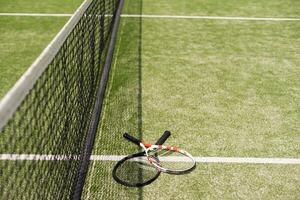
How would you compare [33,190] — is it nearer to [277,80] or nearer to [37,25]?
[277,80]

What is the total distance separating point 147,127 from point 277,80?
3081 millimetres

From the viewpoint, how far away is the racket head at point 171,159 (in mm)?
5309

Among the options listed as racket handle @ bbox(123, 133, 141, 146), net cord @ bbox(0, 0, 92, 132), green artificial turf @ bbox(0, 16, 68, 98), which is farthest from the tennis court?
net cord @ bbox(0, 0, 92, 132)

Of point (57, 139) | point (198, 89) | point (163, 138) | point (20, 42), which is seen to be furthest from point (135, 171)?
point (20, 42)

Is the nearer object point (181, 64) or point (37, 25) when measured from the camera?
point (181, 64)

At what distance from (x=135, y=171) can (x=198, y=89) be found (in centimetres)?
274

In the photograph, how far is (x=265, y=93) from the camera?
751 centimetres

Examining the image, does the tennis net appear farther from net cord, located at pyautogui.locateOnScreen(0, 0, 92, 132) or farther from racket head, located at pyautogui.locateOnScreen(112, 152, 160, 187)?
racket head, located at pyautogui.locateOnScreen(112, 152, 160, 187)

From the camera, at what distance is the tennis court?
525 cm

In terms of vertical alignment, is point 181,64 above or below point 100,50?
below

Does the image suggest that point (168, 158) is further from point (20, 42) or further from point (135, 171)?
point (20, 42)

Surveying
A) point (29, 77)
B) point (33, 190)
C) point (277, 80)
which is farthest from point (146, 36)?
point (29, 77)

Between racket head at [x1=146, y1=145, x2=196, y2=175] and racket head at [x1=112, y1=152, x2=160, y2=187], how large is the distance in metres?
0.10

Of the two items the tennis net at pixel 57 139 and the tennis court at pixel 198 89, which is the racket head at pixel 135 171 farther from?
the tennis net at pixel 57 139
